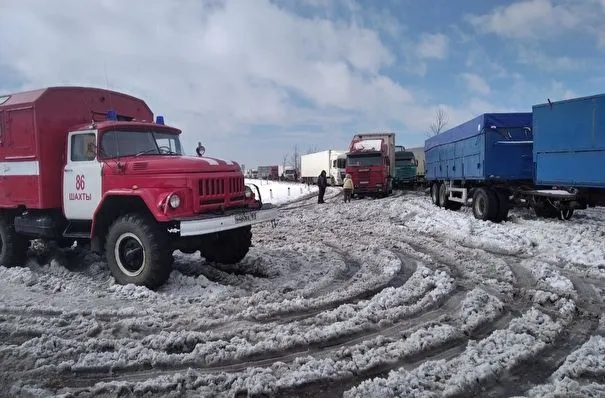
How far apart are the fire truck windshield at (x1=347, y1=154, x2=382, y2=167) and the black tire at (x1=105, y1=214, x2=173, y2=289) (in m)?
19.3

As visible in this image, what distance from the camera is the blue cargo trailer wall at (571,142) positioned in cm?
902

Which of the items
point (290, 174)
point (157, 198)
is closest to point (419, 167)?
point (157, 198)

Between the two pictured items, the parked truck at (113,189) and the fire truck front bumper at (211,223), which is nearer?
the fire truck front bumper at (211,223)

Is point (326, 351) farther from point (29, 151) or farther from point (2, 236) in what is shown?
point (2, 236)

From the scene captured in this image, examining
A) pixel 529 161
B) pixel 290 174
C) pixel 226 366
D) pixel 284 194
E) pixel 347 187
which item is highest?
pixel 529 161

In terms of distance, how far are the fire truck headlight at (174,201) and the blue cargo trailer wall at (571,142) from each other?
27.8 ft

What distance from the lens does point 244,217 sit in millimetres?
6320

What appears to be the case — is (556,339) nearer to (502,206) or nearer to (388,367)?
(388,367)

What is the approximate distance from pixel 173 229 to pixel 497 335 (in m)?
4.20

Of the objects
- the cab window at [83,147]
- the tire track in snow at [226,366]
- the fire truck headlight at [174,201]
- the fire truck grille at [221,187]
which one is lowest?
the tire track in snow at [226,366]

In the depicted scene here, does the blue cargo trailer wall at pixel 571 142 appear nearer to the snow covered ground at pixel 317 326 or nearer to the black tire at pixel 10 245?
the snow covered ground at pixel 317 326

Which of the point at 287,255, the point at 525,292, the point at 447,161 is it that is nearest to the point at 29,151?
the point at 287,255

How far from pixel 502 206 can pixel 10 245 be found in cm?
1220

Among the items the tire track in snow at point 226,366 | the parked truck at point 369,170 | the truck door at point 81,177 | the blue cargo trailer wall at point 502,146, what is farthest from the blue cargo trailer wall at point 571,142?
the parked truck at point 369,170
